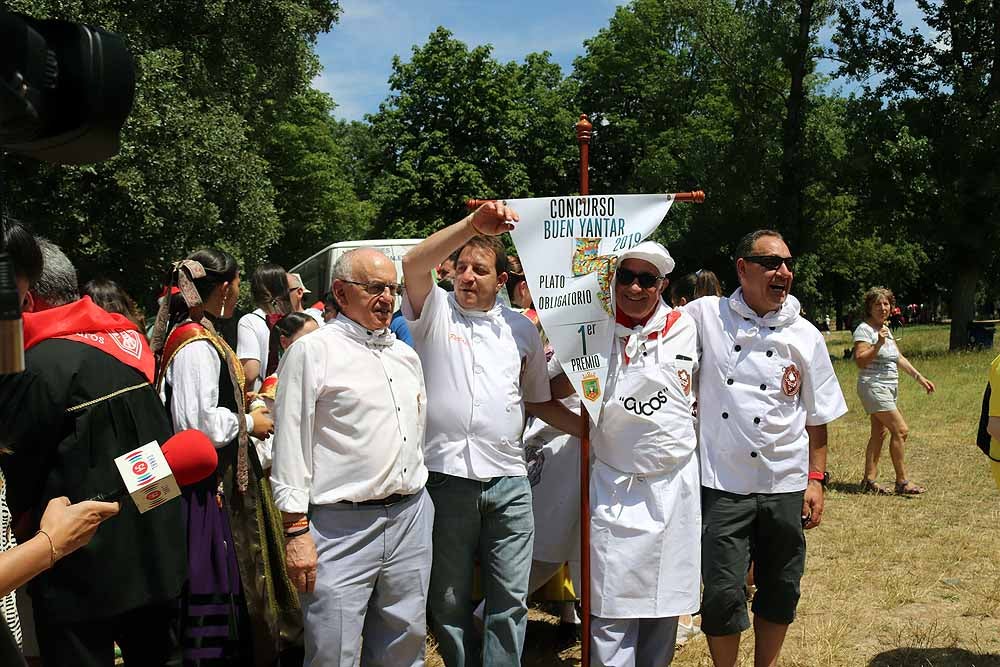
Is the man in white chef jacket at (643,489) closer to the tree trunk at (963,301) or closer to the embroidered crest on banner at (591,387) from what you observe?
the embroidered crest on banner at (591,387)

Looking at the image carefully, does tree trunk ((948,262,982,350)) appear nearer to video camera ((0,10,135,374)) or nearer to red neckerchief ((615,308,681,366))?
red neckerchief ((615,308,681,366))

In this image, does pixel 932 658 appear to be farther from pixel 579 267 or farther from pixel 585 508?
pixel 579 267

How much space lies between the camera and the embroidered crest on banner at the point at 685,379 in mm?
3980

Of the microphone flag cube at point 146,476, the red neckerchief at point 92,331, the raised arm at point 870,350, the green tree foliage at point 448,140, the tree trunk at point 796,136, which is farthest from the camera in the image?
the green tree foliage at point 448,140

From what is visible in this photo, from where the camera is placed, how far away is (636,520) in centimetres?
384

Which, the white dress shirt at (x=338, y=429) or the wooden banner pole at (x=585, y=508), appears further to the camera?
the wooden banner pole at (x=585, y=508)

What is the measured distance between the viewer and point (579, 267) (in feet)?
13.1

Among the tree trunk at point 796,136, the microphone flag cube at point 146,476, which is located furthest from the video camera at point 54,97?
the tree trunk at point 796,136

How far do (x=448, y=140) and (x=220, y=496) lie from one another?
1219 inches

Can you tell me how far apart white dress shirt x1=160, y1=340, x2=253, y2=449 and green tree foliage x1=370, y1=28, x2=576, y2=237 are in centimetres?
2819

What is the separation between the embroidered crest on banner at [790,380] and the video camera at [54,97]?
314 cm

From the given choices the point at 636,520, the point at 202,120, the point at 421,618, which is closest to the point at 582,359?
the point at 636,520

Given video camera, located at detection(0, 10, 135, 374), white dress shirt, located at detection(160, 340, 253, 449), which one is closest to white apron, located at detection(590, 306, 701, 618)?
white dress shirt, located at detection(160, 340, 253, 449)

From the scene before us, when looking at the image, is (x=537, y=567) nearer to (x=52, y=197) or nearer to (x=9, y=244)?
(x=9, y=244)
